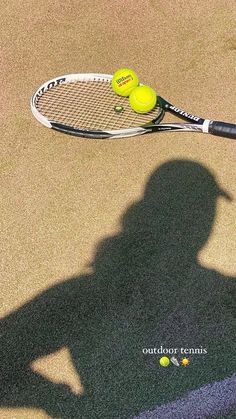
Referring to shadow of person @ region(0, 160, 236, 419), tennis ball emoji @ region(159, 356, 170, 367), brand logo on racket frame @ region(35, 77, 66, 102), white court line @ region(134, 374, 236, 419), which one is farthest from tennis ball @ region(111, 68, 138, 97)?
white court line @ region(134, 374, 236, 419)

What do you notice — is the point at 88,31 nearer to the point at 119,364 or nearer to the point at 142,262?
the point at 142,262

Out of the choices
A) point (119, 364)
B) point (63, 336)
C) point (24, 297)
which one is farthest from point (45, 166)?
point (119, 364)

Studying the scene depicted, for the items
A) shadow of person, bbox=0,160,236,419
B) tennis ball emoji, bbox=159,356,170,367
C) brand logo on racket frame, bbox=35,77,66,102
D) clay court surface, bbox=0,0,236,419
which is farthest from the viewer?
brand logo on racket frame, bbox=35,77,66,102

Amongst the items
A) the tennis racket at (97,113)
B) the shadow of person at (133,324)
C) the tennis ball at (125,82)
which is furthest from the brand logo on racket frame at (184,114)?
the shadow of person at (133,324)

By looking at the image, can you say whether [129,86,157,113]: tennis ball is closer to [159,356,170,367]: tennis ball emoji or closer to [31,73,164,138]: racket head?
[31,73,164,138]: racket head

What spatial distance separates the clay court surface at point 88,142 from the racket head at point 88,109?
0.19 m

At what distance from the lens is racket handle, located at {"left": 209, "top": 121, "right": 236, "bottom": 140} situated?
5770mm

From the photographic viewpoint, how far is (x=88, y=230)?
543 centimetres

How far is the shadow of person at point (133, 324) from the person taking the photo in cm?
441

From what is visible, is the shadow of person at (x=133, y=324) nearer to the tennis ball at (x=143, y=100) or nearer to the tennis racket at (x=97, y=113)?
the tennis racket at (x=97, y=113)

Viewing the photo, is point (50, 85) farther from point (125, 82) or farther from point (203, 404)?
point (203, 404)

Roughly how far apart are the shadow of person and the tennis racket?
3.12 feet

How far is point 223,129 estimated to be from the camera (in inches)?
229

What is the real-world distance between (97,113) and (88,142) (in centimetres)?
37
